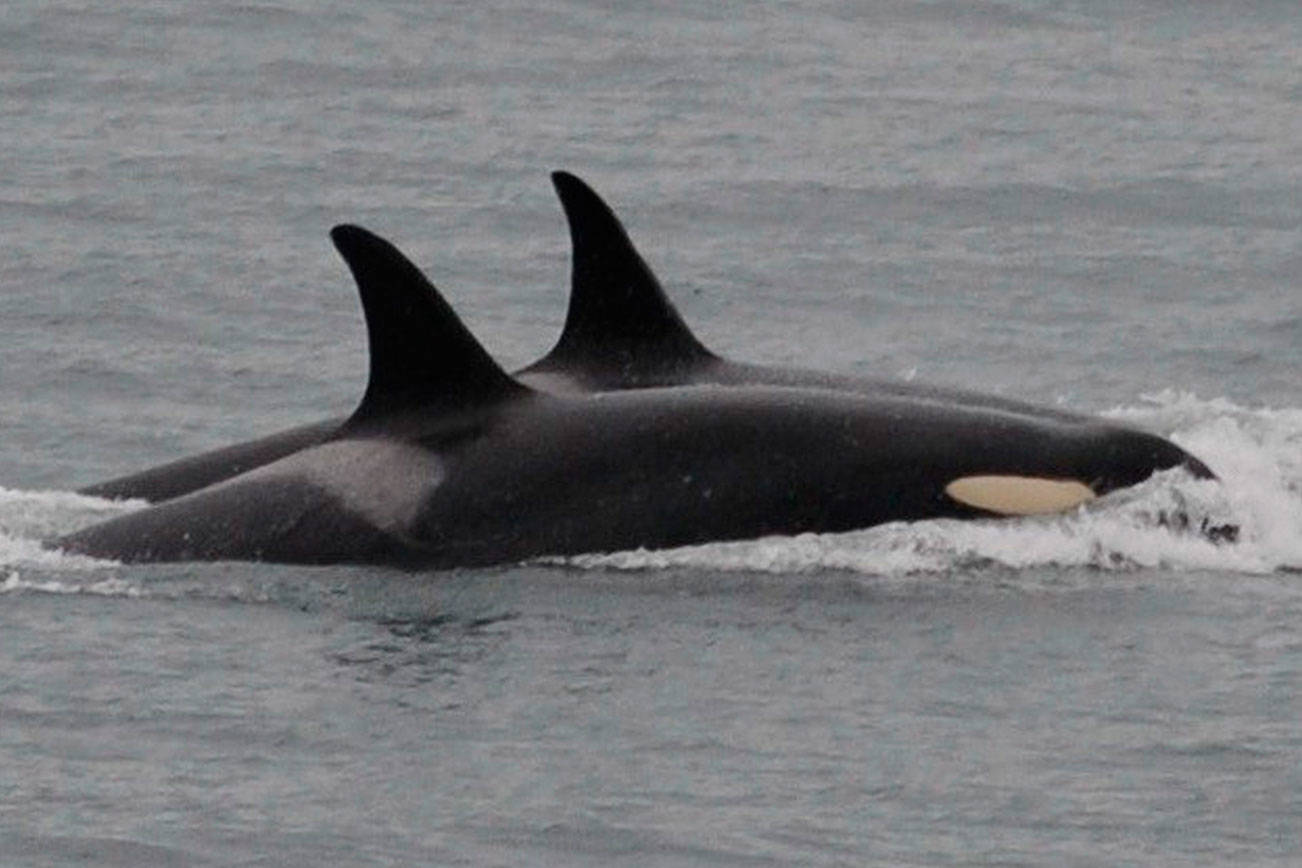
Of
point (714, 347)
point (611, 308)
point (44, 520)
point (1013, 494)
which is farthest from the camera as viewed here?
point (714, 347)

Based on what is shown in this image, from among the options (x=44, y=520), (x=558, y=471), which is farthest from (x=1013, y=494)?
(x=44, y=520)

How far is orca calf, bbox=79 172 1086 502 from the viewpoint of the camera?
60.7 ft

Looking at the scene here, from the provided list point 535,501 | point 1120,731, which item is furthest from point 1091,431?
point 1120,731

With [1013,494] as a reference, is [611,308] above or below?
above

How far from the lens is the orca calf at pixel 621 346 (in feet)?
60.7

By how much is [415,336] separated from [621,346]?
145cm

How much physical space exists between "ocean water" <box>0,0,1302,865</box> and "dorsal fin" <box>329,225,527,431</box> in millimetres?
909

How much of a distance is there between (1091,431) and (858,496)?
1215 mm

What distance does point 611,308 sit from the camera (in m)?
18.7

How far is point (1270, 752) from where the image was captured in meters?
14.5

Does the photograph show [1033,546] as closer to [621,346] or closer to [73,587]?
[621,346]

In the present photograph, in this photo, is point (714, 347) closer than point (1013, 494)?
No

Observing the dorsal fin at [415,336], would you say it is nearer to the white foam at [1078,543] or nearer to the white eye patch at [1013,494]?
the white foam at [1078,543]

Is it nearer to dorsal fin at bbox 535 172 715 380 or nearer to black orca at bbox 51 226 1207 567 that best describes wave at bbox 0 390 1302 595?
black orca at bbox 51 226 1207 567
